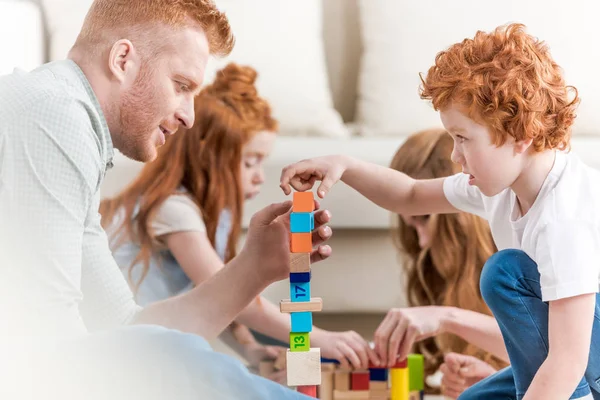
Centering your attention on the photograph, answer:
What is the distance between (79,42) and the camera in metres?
1.17

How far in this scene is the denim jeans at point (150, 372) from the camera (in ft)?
3.03

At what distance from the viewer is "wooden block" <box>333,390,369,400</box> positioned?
4.75ft

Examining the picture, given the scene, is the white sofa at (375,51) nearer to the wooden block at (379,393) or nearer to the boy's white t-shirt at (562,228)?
the wooden block at (379,393)

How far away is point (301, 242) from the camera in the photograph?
1.12 meters

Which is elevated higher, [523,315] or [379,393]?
[523,315]

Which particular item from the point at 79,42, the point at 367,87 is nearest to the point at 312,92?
the point at 367,87

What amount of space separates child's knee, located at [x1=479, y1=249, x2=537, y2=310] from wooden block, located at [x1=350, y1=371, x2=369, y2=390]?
1.13 feet

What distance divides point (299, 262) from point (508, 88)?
14.7 inches

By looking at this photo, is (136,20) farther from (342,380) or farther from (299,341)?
(342,380)

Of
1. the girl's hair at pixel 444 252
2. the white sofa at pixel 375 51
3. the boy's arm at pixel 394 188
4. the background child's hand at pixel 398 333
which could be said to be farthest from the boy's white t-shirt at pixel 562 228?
the white sofa at pixel 375 51

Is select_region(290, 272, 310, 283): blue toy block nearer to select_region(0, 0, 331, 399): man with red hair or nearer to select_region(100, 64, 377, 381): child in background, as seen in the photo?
select_region(0, 0, 331, 399): man with red hair

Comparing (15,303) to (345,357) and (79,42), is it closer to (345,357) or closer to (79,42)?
(79,42)

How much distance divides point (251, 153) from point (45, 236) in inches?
37.8

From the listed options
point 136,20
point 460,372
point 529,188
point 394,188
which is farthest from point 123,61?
point 460,372
